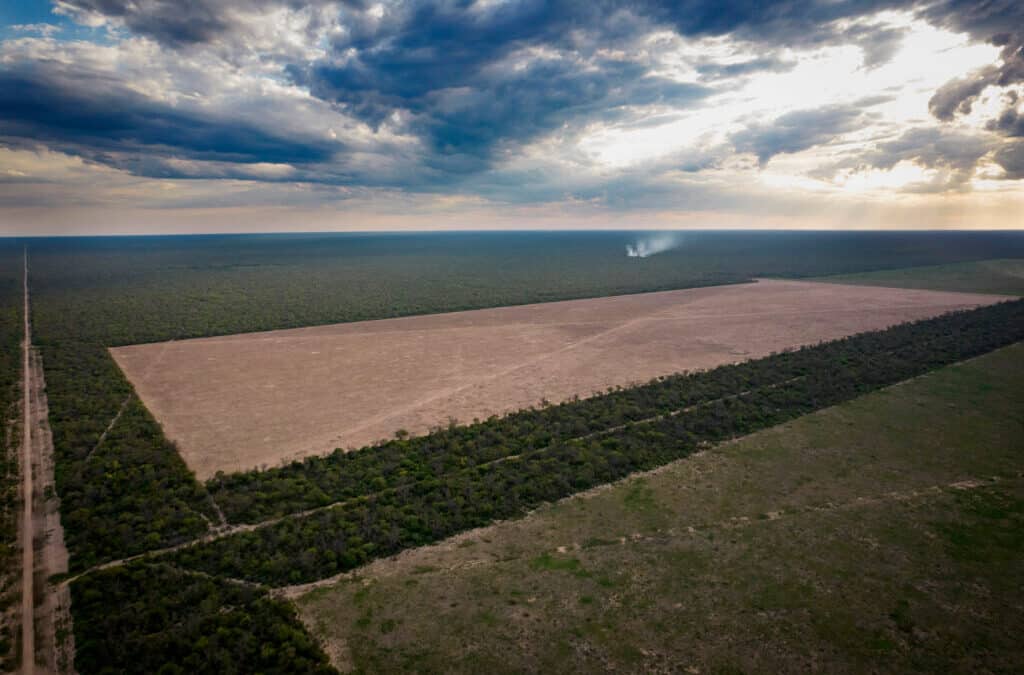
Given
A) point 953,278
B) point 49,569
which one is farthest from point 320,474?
point 953,278

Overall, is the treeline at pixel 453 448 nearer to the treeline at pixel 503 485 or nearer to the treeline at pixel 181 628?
the treeline at pixel 503 485

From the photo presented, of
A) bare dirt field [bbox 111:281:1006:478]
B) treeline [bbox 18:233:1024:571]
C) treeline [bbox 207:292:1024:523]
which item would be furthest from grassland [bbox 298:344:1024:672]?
bare dirt field [bbox 111:281:1006:478]

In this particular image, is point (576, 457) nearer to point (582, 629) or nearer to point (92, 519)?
point (582, 629)

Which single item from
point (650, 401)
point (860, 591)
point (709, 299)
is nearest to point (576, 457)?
point (650, 401)

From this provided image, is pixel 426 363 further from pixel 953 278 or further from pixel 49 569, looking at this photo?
pixel 953 278

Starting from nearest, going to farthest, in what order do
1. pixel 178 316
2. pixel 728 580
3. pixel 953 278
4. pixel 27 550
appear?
pixel 728 580 → pixel 27 550 → pixel 178 316 → pixel 953 278
